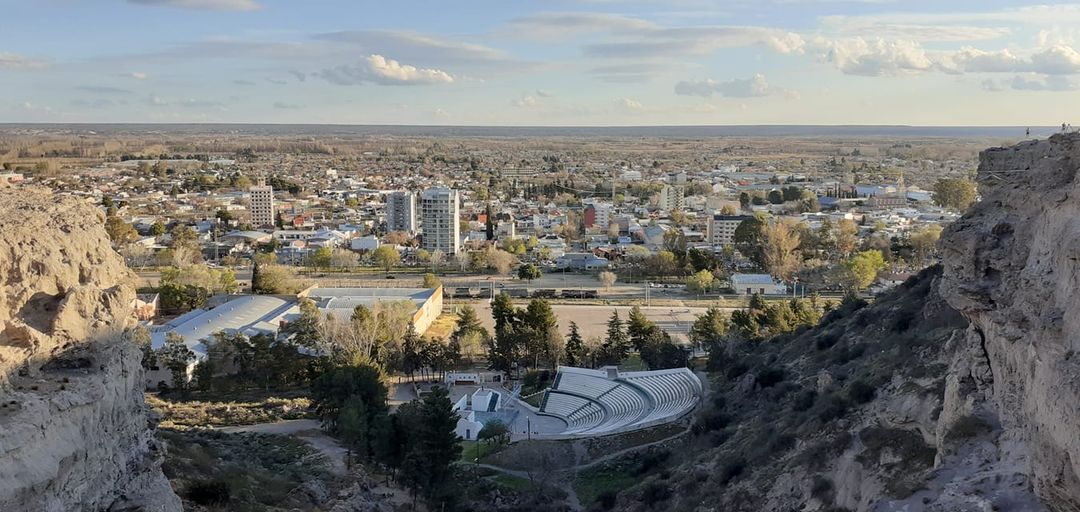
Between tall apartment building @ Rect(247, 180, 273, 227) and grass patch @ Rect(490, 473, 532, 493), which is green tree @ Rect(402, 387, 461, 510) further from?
tall apartment building @ Rect(247, 180, 273, 227)

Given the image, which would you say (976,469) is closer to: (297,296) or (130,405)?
(130,405)

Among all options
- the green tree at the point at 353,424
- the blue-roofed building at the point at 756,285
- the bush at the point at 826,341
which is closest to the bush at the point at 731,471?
the bush at the point at 826,341

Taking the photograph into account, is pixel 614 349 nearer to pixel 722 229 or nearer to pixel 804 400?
pixel 804 400

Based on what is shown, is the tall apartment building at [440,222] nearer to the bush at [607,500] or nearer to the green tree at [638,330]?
the green tree at [638,330]

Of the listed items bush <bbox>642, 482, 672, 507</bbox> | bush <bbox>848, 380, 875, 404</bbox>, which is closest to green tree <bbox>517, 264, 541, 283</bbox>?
bush <bbox>642, 482, 672, 507</bbox>

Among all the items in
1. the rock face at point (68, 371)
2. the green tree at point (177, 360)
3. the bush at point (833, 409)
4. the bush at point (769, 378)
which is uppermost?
the rock face at point (68, 371)

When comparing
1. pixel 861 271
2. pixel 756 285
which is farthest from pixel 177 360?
pixel 861 271
